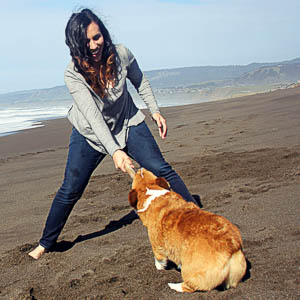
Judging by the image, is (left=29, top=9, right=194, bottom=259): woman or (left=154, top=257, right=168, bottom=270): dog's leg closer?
(left=154, top=257, right=168, bottom=270): dog's leg

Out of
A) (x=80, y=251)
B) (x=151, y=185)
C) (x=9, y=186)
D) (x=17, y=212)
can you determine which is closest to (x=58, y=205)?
(x=80, y=251)

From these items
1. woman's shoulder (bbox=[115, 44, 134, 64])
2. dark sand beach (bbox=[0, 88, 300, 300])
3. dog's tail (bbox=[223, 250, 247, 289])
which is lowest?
dark sand beach (bbox=[0, 88, 300, 300])

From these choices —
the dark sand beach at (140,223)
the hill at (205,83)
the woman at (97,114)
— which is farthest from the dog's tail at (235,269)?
the hill at (205,83)

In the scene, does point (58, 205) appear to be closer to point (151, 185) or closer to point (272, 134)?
point (151, 185)

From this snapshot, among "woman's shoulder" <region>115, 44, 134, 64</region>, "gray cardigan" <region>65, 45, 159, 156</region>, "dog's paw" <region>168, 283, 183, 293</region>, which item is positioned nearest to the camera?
"dog's paw" <region>168, 283, 183, 293</region>

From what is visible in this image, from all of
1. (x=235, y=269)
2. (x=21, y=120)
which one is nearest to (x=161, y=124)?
(x=235, y=269)

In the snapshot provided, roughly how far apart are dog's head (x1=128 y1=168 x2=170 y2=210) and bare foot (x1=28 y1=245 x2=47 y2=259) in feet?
4.60

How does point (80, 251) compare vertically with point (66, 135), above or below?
above

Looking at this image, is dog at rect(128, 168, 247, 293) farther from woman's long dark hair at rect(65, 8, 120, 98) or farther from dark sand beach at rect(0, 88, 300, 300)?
woman's long dark hair at rect(65, 8, 120, 98)

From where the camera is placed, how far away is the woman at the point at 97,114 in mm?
3875

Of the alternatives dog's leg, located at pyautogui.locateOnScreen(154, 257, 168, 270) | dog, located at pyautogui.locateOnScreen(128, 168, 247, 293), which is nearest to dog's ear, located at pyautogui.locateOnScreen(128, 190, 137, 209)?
dog, located at pyautogui.locateOnScreen(128, 168, 247, 293)

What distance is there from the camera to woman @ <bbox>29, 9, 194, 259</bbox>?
3875 mm

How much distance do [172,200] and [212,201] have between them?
206 centimetres

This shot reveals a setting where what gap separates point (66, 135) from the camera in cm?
1523
